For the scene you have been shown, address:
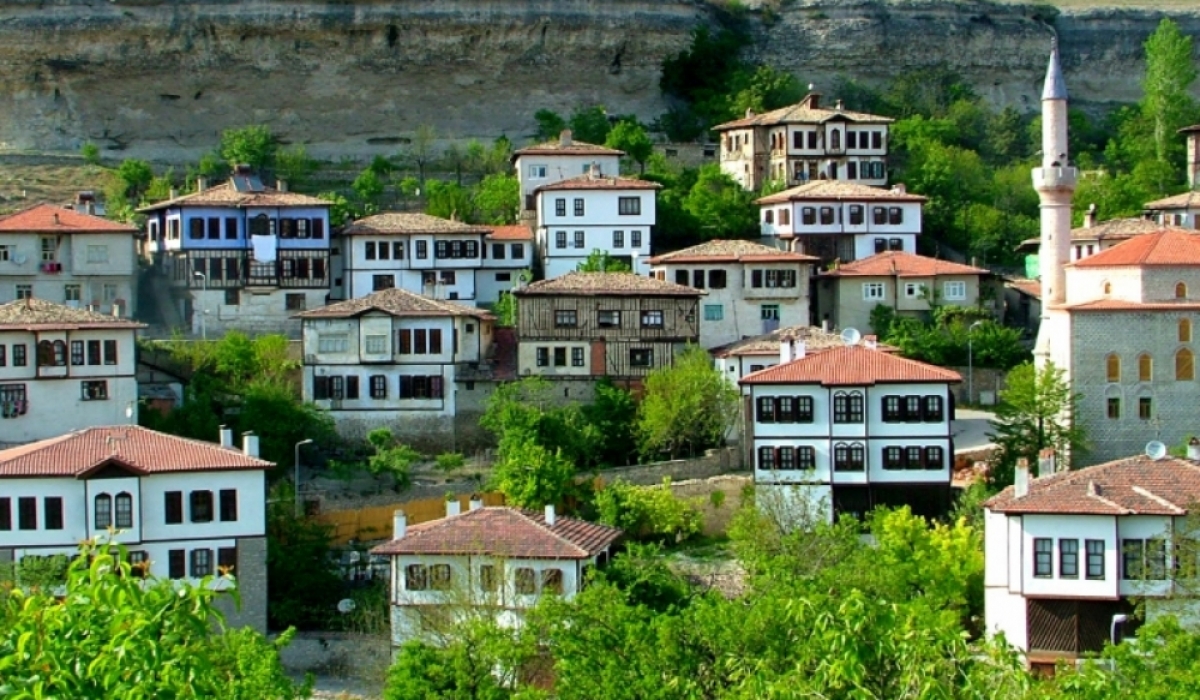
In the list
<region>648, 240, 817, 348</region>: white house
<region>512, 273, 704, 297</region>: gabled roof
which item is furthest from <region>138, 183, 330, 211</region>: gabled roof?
<region>648, 240, 817, 348</region>: white house

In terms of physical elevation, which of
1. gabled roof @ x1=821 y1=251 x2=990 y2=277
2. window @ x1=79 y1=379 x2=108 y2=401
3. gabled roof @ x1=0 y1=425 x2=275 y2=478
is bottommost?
gabled roof @ x1=0 y1=425 x2=275 y2=478

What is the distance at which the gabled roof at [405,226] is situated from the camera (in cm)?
6269

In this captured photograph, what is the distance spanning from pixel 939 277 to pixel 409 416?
1396 cm

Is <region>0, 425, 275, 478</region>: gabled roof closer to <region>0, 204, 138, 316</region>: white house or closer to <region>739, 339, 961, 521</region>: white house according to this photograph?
<region>739, 339, 961, 521</region>: white house

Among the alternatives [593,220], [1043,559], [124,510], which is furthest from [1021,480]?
[593,220]

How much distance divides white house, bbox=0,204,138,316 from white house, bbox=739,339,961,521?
54.0 ft

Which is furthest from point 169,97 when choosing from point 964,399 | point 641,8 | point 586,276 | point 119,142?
point 964,399

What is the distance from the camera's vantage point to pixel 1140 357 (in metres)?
52.6

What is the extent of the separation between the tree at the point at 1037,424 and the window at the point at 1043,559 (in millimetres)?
6238

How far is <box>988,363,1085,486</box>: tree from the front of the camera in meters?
50.8

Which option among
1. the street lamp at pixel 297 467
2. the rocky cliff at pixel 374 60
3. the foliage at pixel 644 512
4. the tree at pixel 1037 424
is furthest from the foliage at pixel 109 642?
the rocky cliff at pixel 374 60

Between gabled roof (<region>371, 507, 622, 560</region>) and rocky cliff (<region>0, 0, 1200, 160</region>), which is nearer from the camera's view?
gabled roof (<region>371, 507, 622, 560</region>)

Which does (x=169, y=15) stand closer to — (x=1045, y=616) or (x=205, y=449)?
(x=205, y=449)

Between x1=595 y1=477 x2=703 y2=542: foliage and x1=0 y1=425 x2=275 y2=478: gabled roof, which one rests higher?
x1=0 y1=425 x2=275 y2=478: gabled roof
